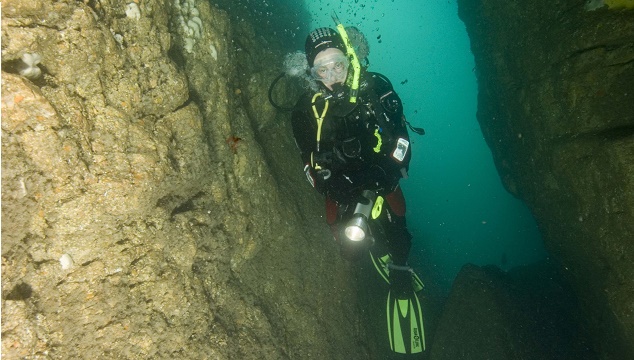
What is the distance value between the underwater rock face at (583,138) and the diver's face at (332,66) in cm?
278

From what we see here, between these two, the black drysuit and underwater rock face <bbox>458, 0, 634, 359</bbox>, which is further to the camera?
the black drysuit

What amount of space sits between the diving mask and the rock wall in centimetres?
110

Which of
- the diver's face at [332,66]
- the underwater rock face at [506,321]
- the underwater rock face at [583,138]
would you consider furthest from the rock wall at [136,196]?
the underwater rock face at [583,138]

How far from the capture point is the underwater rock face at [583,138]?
3.84 m

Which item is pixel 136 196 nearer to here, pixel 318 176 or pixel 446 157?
pixel 318 176

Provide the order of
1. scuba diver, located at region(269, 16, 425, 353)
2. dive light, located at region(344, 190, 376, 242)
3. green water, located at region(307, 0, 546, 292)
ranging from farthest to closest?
green water, located at region(307, 0, 546, 292)
scuba diver, located at region(269, 16, 425, 353)
dive light, located at region(344, 190, 376, 242)

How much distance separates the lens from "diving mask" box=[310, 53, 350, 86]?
14.2 ft

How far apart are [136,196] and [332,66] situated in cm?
271

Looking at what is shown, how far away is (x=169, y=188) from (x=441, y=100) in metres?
113

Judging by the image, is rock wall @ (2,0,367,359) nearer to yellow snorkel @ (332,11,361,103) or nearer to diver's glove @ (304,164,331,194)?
diver's glove @ (304,164,331,194)

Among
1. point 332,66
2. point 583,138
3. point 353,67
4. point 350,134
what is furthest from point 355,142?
point 583,138

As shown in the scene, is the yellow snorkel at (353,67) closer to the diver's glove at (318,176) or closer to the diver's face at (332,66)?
the diver's face at (332,66)

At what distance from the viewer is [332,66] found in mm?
4352

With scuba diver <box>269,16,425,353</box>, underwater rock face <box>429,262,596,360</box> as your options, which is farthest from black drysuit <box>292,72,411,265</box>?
underwater rock face <box>429,262,596,360</box>
